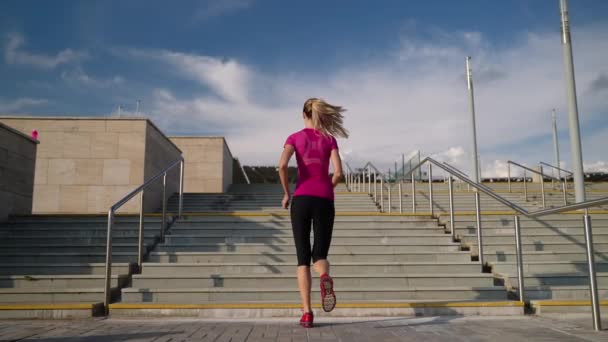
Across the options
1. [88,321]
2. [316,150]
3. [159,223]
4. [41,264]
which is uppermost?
[316,150]

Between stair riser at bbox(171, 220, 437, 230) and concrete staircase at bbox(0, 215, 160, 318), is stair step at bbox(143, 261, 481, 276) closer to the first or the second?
concrete staircase at bbox(0, 215, 160, 318)

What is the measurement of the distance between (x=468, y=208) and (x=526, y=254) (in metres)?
4.60

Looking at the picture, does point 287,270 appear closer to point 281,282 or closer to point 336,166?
point 281,282

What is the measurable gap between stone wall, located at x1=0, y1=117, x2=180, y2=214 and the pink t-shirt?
19.9 ft

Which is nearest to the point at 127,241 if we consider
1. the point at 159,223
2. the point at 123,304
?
the point at 159,223

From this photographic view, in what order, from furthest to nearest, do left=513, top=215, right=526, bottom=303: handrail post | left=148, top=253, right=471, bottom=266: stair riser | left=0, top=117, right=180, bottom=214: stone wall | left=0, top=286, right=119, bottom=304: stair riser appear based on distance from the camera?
left=0, top=117, right=180, bottom=214: stone wall, left=148, top=253, right=471, bottom=266: stair riser, left=0, top=286, right=119, bottom=304: stair riser, left=513, top=215, right=526, bottom=303: handrail post

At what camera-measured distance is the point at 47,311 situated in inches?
159

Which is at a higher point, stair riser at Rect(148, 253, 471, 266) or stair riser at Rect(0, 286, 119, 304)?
stair riser at Rect(148, 253, 471, 266)

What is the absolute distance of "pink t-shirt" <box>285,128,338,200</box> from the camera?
3395mm

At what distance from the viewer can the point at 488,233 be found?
623cm

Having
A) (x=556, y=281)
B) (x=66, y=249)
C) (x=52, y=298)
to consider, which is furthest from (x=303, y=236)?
(x=66, y=249)

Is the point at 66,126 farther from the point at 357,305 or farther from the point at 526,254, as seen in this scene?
the point at 526,254

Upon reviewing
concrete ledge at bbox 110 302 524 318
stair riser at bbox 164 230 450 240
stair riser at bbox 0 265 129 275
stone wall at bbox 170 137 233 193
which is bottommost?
concrete ledge at bbox 110 302 524 318

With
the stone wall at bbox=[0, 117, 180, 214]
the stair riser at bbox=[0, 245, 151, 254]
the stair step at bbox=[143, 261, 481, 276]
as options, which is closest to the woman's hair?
the stair step at bbox=[143, 261, 481, 276]
